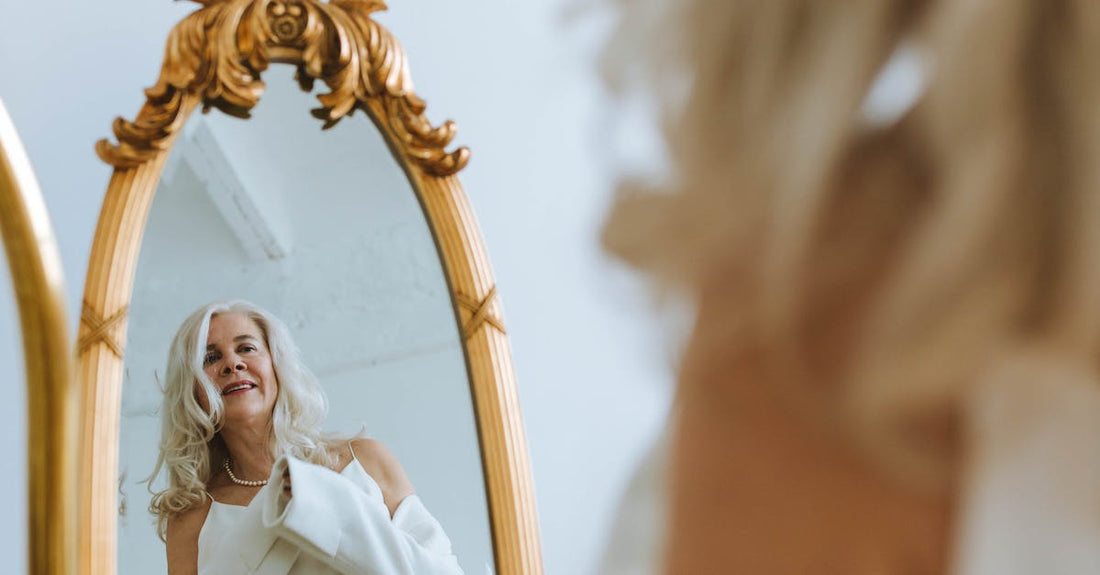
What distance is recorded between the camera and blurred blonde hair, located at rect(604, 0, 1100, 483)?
0.21 m

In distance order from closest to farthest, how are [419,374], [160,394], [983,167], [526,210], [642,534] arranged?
[983,167] < [642,534] < [160,394] < [419,374] < [526,210]

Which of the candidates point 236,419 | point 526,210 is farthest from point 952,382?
point 526,210

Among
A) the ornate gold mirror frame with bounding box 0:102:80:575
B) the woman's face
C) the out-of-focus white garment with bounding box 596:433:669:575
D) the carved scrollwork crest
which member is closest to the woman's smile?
the woman's face

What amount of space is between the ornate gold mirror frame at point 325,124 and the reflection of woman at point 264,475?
0.05m

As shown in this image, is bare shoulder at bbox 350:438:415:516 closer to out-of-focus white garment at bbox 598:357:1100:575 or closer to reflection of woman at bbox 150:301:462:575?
reflection of woman at bbox 150:301:462:575

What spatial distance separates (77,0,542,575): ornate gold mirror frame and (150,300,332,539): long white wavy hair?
0.13ft

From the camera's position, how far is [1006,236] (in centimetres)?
21

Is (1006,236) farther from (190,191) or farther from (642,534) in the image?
(190,191)

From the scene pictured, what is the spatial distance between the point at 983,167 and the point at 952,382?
0.04 m

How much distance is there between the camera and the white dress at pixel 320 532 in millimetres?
893

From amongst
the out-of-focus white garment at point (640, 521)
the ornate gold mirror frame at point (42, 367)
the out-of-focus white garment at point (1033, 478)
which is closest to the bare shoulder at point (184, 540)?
the ornate gold mirror frame at point (42, 367)

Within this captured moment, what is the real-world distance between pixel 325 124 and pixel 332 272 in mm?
131

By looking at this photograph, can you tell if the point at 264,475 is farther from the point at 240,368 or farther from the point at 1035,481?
the point at 1035,481

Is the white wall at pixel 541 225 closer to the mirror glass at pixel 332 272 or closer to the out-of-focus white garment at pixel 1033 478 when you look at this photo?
the mirror glass at pixel 332 272
